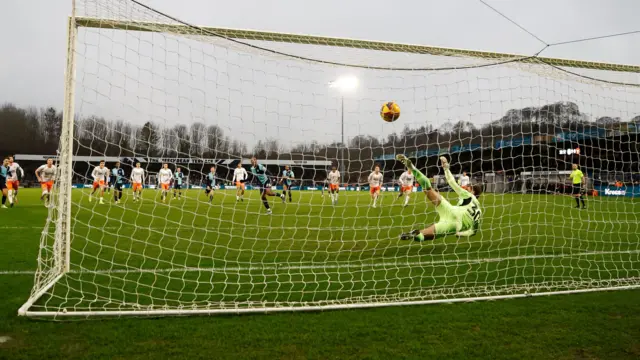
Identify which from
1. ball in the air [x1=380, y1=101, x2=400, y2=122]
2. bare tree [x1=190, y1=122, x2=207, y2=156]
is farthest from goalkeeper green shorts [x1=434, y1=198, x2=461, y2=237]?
bare tree [x1=190, y1=122, x2=207, y2=156]

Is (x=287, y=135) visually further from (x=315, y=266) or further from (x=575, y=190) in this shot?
(x=575, y=190)

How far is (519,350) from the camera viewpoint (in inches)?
122

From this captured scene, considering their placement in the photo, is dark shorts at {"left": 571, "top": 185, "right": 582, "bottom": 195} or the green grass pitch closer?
the green grass pitch

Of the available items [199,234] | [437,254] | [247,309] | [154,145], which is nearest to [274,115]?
[154,145]

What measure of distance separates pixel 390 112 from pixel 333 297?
3069mm

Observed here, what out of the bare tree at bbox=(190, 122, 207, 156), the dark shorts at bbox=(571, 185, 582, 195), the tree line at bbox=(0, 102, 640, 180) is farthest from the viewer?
the dark shorts at bbox=(571, 185, 582, 195)

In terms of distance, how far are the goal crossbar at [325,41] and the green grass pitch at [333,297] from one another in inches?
97.7

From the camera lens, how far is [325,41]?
5.57 metres

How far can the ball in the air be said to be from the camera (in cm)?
631

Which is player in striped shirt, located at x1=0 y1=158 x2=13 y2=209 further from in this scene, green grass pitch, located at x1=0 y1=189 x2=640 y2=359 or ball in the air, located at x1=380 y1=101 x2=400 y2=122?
ball in the air, located at x1=380 y1=101 x2=400 y2=122

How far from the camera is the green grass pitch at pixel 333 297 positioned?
3105 millimetres

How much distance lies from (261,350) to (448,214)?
4468 mm

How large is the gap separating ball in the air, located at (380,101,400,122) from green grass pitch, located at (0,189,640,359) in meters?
2.18

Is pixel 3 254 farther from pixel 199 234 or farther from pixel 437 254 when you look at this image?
pixel 437 254
